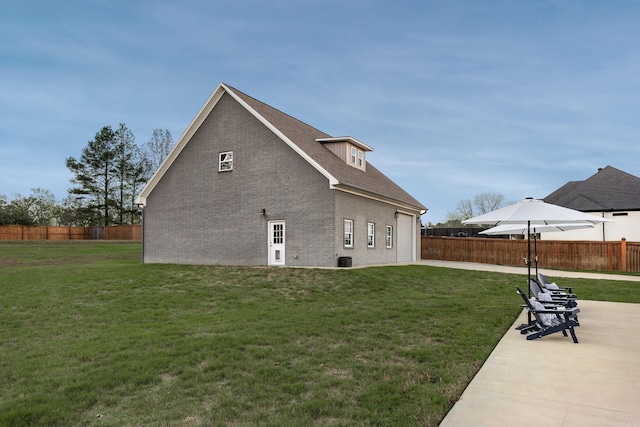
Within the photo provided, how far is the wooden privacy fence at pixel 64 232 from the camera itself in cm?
4897

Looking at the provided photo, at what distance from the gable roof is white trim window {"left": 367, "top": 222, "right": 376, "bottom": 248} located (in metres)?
1.44

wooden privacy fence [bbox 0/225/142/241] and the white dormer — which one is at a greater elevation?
the white dormer

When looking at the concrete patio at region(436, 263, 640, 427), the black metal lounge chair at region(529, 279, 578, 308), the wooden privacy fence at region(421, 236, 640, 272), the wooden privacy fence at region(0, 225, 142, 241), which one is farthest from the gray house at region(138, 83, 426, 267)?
the wooden privacy fence at region(0, 225, 142, 241)

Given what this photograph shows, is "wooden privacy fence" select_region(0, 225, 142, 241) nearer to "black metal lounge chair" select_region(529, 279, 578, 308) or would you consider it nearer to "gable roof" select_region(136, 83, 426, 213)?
"gable roof" select_region(136, 83, 426, 213)

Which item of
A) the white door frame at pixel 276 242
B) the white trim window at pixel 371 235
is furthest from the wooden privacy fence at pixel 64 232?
the white trim window at pixel 371 235

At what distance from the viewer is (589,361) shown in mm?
6645

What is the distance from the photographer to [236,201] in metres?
21.2

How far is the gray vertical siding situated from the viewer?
19359 millimetres

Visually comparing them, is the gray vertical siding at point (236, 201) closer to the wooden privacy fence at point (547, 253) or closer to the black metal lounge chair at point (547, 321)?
the black metal lounge chair at point (547, 321)

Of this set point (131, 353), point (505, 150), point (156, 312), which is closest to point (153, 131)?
point (505, 150)

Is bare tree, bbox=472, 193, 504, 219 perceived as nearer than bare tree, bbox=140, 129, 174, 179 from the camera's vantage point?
No

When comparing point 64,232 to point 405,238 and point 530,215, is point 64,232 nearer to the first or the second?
point 405,238

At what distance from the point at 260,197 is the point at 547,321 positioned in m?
14.2

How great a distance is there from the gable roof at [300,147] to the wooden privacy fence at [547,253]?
7689mm
